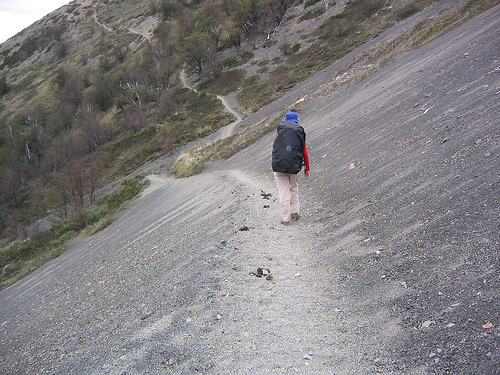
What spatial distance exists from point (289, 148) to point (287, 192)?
92 centimetres

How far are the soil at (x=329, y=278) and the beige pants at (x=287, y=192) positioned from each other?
283 mm

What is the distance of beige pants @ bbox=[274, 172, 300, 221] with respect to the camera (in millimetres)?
6695

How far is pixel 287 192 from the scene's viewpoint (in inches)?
266

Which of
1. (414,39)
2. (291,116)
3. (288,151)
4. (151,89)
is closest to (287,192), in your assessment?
(288,151)

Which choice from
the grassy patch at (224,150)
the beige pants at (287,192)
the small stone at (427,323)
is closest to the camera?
the small stone at (427,323)

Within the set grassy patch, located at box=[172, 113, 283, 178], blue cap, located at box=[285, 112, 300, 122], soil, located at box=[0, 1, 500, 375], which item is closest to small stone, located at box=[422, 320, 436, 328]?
soil, located at box=[0, 1, 500, 375]

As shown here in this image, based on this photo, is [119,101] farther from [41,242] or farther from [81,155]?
[41,242]

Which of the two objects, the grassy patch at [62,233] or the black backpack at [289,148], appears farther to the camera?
the grassy patch at [62,233]

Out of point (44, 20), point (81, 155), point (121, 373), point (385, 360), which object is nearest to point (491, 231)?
point (385, 360)

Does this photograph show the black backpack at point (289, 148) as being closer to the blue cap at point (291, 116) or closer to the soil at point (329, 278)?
the blue cap at point (291, 116)

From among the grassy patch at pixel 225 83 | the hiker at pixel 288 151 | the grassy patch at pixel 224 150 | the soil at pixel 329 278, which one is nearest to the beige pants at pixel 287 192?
the hiker at pixel 288 151

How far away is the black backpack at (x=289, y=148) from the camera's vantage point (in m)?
6.24

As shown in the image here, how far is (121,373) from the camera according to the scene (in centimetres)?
348

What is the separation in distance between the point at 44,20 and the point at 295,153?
15829 centimetres
